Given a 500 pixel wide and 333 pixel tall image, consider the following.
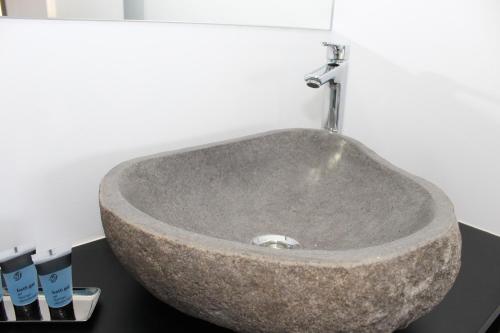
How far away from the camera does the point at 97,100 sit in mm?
788

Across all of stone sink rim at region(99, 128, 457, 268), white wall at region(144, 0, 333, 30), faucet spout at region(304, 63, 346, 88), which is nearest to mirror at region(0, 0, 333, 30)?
white wall at region(144, 0, 333, 30)

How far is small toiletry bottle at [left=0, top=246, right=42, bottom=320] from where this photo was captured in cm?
58

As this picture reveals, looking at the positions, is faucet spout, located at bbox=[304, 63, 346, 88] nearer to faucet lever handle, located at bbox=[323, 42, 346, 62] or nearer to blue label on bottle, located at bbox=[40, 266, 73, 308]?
faucet lever handle, located at bbox=[323, 42, 346, 62]

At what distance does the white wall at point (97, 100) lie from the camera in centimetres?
71

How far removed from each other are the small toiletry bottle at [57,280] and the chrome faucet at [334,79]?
519 millimetres

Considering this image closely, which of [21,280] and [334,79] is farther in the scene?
[334,79]

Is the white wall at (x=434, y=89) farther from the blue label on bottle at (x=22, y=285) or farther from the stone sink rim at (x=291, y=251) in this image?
the blue label on bottle at (x=22, y=285)

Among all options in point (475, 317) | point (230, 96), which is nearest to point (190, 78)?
point (230, 96)

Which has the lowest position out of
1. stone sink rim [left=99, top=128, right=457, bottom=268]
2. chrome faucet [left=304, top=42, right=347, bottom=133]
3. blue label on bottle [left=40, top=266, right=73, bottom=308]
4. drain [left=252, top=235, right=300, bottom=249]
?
drain [left=252, top=235, right=300, bottom=249]

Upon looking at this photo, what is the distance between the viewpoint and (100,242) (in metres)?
0.85

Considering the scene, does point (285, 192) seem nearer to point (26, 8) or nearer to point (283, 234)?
point (283, 234)

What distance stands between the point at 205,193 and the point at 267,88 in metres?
0.34

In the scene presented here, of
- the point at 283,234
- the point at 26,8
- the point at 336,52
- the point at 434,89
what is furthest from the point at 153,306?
the point at 434,89

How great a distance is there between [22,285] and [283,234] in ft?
1.45
